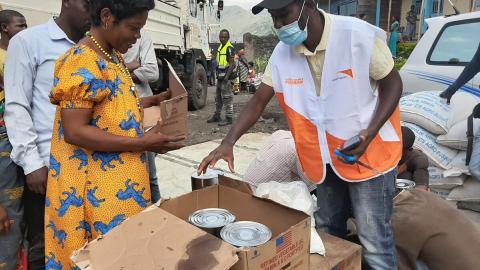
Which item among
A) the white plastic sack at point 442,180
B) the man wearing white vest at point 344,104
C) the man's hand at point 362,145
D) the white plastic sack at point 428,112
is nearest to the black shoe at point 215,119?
the white plastic sack at point 428,112

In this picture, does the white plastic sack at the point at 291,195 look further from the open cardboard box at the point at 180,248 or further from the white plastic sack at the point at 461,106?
the white plastic sack at the point at 461,106

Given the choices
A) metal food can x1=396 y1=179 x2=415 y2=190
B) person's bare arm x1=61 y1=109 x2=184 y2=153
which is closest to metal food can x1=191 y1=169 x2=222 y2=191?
person's bare arm x1=61 y1=109 x2=184 y2=153

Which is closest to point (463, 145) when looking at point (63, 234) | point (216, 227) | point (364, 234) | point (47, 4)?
point (364, 234)

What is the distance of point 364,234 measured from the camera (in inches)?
73.8

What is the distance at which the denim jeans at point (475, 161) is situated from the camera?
11.3ft

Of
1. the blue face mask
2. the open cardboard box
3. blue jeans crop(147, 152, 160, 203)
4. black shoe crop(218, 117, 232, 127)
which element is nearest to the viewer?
the open cardboard box

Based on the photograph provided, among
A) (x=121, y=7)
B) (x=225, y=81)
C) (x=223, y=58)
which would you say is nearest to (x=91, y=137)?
(x=121, y=7)

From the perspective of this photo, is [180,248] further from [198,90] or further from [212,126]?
[198,90]

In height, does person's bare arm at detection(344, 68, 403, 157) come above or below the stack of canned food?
above

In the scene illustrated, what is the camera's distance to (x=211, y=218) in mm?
1448

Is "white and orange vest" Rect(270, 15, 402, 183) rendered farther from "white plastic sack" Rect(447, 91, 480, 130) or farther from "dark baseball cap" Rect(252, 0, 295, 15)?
"white plastic sack" Rect(447, 91, 480, 130)

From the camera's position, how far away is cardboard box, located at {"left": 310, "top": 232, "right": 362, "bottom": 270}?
1.77 m

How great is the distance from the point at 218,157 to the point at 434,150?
2866mm

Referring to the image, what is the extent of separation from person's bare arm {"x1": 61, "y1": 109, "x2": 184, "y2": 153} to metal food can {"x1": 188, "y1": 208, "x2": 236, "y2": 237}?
1.06 feet
